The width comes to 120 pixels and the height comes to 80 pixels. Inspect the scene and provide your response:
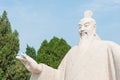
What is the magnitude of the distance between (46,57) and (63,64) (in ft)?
51.0

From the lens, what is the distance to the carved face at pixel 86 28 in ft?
27.6

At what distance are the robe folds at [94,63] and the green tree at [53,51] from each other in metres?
14.9

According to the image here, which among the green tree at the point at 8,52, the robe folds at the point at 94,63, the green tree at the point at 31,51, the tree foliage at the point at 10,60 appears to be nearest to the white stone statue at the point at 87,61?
the robe folds at the point at 94,63

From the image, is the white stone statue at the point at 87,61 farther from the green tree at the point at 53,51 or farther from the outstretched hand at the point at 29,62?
the green tree at the point at 53,51

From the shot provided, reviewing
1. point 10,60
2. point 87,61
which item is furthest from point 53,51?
point 87,61

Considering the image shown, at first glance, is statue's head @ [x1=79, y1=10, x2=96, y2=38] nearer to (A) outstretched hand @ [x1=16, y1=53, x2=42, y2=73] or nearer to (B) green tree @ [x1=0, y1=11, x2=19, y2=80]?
(A) outstretched hand @ [x1=16, y1=53, x2=42, y2=73]

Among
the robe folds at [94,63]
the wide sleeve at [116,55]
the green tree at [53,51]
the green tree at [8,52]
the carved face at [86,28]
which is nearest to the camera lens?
the wide sleeve at [116,55]

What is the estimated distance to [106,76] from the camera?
8.10 meters

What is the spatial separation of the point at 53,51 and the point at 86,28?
16.1 metres

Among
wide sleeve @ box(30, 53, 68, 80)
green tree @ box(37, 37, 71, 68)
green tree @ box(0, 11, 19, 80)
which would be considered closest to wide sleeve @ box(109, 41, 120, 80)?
wide sleeve @ box(30, 53, 68, 80)

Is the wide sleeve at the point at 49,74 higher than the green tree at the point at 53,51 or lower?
lower


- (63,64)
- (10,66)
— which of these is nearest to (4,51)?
(10,66)

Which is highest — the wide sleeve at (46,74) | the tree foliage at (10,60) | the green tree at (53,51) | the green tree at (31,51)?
the green tree at (31,51)

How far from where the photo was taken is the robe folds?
26.5 feet
